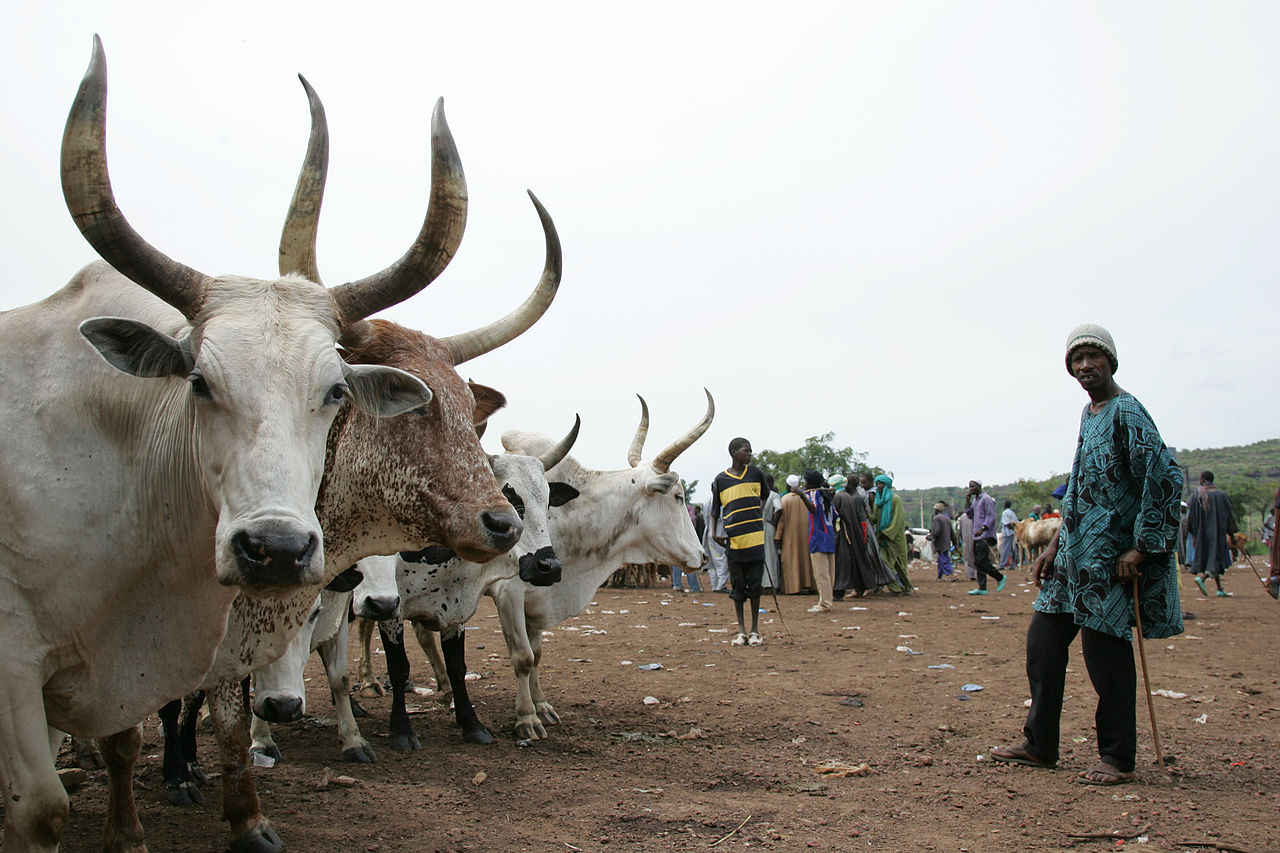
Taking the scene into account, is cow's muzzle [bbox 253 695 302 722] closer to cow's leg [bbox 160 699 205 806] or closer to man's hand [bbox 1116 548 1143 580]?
cow's leg [bbox 160 699 205 806]

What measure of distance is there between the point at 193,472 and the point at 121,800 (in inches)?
61.7

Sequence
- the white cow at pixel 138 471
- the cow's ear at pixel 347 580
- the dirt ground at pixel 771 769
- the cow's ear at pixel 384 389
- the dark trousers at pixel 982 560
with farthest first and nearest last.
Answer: the dark trousers at pixel 982 560, the cow's ear at pixel 347 580, the dirt ground at pixel 771 769, the cow's ear at pixel 384 389, the white cow at pixel 138 471

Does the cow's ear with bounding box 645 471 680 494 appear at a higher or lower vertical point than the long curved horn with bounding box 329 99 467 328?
lower

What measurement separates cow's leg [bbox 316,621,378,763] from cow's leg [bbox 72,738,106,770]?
4.01 ft

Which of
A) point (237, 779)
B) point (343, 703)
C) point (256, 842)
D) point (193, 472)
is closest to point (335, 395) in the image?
point (193, 472)

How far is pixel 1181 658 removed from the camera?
8000mm

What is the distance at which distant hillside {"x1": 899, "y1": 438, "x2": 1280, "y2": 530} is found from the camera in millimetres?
41062

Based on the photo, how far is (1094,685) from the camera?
175 inches

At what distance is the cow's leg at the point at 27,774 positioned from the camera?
7.93 ft

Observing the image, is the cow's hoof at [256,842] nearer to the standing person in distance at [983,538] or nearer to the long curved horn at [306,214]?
the long curved horn at [306,214]

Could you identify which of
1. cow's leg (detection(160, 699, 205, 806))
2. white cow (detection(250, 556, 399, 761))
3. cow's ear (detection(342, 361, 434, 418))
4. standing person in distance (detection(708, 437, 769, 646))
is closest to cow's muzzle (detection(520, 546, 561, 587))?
white cow (detection(250, 556, 399, 761))

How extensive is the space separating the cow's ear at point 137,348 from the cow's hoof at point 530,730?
3.69 metres

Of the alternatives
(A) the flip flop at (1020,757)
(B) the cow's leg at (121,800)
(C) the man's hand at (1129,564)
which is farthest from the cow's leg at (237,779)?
(C) the man's hand at (1129,564)

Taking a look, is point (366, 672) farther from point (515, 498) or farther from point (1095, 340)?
point (1095, 340)
